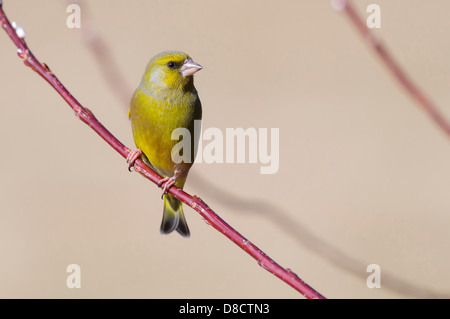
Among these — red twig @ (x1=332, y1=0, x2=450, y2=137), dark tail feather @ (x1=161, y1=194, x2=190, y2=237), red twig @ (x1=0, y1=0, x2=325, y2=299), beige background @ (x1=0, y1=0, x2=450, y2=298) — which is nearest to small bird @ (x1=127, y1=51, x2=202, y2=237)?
dark tail feather @ (x1=161, y1=194, x2=190, y2=237)

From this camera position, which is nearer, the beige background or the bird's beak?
the bird's beak

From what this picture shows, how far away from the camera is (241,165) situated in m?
8.61

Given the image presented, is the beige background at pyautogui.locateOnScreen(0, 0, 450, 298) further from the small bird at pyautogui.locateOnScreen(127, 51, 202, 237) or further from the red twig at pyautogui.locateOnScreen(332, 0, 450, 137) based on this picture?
the red twig at pyautogui.locateOnScreen(332, 0, 450, 137)

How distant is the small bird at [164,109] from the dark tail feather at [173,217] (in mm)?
490

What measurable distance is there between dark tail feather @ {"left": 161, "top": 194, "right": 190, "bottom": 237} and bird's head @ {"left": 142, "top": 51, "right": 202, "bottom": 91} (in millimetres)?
763

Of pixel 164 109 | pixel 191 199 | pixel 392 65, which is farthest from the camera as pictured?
pixel 164 109

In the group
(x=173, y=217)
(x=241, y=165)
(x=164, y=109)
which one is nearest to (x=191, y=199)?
(x=164, y=109)

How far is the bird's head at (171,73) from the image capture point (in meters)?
3.08

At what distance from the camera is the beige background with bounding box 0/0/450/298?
7164 mm

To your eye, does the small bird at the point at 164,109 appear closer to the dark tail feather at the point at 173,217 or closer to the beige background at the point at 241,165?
the dark tail feather at the point at 173,217

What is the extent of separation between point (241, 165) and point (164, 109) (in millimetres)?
5632

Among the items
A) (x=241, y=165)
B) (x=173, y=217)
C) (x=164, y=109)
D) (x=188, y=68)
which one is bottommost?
(x=173, y=217)

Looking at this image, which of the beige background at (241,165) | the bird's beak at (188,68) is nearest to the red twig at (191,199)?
the bird's beak at (188,68)

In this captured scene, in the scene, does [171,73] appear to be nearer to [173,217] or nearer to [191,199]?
[173,217]
